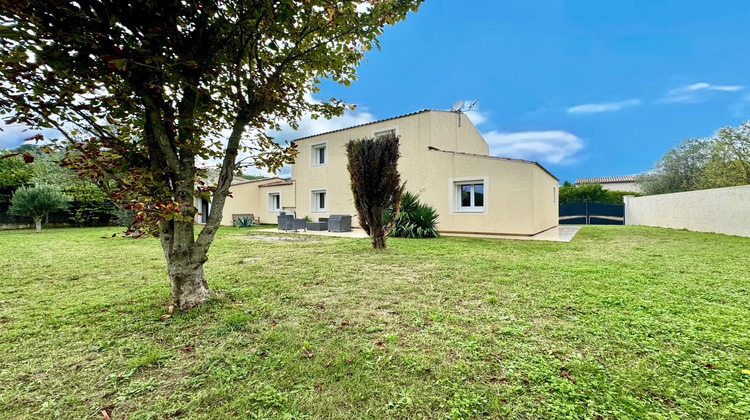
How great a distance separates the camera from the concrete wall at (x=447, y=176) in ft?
37.7

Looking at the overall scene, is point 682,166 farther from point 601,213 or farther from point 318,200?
point 318,200

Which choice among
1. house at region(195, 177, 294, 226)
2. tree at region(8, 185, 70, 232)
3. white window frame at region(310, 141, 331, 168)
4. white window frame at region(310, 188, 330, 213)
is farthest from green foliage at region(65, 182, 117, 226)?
white window frame at region(310, 141, 331, 168)

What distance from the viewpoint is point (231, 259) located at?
22.6 feet

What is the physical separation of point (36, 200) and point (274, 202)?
39.6 feet

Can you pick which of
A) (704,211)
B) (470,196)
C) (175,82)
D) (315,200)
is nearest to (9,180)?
(315,200)

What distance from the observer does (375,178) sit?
26.7 feet

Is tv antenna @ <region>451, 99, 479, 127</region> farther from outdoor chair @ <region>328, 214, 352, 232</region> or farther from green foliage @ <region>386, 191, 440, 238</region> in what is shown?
outdoor chair @ <region>328, 214, 352, 232</region>

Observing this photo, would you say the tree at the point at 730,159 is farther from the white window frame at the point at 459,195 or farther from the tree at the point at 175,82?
the tree at the point at 175,82

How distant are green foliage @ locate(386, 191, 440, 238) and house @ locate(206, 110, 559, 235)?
37.6 inches

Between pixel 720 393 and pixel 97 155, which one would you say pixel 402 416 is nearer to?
pixel 720 393

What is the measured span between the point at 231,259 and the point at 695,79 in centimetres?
2834

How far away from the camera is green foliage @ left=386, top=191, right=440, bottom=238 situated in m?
11.3

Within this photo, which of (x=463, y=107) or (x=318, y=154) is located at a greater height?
(x=463, y=107)

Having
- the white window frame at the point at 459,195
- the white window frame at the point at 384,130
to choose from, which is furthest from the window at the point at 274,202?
the white window frame at the point at 459,195
